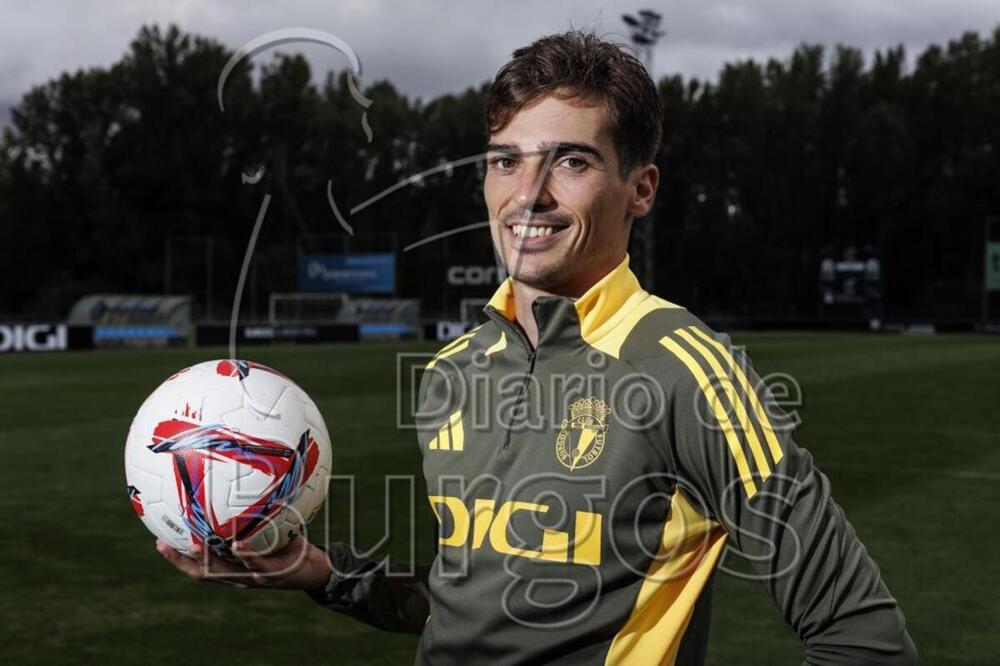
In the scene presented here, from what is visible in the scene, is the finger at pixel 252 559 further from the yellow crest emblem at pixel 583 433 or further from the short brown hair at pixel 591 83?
the short brown hair at pixel 591 83

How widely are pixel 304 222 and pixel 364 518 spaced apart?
4580 centimetres

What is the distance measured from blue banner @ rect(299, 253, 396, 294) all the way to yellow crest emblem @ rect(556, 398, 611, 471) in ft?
114

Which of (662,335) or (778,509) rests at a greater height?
(662,335)

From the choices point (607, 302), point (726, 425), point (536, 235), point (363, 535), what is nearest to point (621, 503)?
point (726, 425)

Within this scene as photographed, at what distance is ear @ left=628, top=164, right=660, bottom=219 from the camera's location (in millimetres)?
2230

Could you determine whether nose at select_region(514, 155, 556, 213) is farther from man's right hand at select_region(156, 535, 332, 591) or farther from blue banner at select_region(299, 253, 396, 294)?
blue banner at select_region(299, 253, 396, 294)

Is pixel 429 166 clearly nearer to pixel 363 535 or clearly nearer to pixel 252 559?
pixel 363 535

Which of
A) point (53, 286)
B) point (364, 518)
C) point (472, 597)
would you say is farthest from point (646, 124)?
point (53, 286)

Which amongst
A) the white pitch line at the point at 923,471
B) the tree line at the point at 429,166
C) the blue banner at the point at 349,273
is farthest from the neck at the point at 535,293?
the tree line at the point at 429,166

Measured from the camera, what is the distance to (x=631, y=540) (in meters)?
2.06

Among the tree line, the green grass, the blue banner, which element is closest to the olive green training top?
the green grass

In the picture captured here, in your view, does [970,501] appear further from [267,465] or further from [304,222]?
[304,222]

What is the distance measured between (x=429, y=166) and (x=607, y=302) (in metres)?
54.9

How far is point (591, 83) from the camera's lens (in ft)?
6.89
